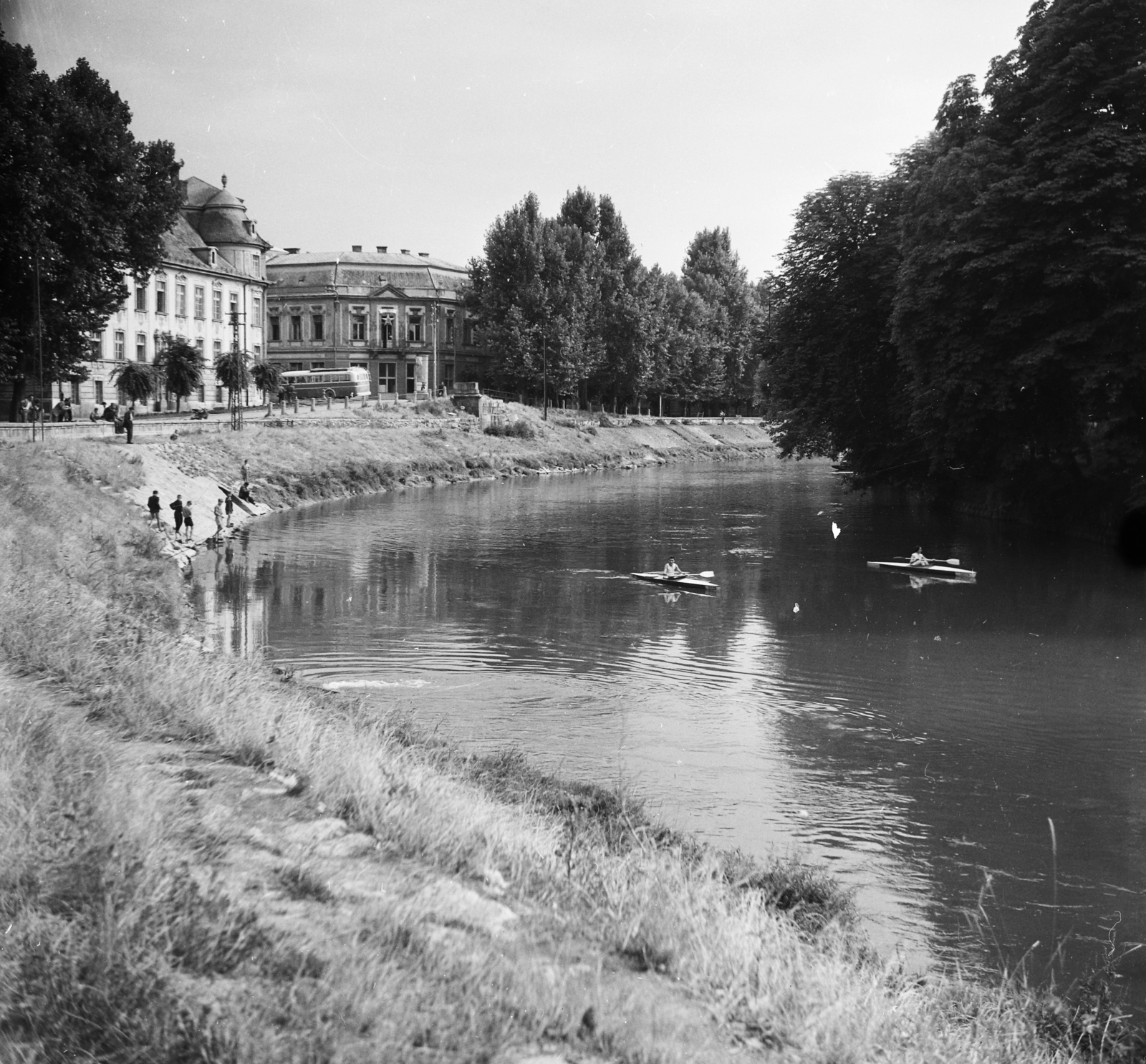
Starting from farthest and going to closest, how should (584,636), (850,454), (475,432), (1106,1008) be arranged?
1. (475,432)
2. (850,454)
3. (584,636)
4. (1106,1008)

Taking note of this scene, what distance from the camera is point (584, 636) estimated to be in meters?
27.3

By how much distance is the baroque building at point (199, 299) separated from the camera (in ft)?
235

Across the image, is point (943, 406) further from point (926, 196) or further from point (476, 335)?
point (476, 335)

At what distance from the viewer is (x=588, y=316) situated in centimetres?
10944

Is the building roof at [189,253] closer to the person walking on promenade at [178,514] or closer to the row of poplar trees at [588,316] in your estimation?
the row of poplar trees at [588,316]

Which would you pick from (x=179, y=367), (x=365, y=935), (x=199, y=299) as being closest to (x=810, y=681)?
(x=365, y=935)

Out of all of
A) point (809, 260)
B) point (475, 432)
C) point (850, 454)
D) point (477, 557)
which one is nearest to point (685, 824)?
point (477, 557)

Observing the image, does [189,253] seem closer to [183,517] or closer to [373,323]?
[373,323]

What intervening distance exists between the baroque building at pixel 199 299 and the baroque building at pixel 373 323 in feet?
87.3

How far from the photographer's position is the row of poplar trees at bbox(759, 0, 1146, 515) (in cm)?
3688

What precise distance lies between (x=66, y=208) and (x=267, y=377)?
1261 inches

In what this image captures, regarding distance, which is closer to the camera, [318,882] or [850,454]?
[318,882]

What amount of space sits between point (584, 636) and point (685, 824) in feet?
41.6

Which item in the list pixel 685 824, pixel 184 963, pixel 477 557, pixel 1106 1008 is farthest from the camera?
pixel 477 557
